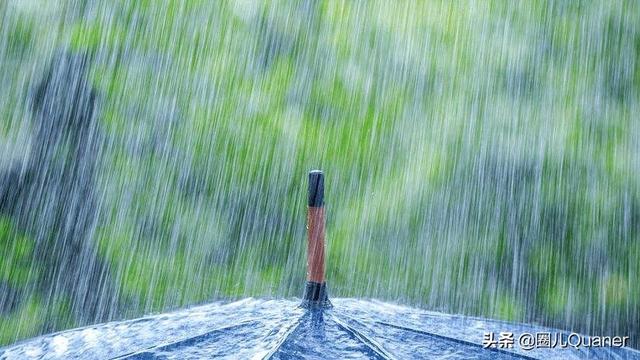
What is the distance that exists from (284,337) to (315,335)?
76 millimetres

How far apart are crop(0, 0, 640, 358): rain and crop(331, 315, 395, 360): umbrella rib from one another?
3.23 meters

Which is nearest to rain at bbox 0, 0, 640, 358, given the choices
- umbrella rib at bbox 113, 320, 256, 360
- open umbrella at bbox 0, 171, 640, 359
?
open umbrella at bbox 0, 171, 640, 359

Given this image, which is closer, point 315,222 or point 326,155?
point 315,222

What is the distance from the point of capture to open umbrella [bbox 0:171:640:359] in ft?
6.57

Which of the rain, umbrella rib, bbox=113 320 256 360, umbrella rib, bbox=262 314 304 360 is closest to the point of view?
umbrella rib, bbox=262 314 304 360

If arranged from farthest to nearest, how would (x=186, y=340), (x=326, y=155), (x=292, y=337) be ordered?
1. (x=326, y=155)
2. (x=186, y=340)
3. (x=292, y=337)

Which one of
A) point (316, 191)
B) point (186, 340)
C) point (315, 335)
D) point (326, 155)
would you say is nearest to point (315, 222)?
point (316, 191)

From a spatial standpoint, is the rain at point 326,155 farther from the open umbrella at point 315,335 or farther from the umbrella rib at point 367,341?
the umbrella rib at point 367,341

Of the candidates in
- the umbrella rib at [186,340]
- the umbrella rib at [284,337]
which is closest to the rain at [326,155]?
the umbrella rib at [186,340]

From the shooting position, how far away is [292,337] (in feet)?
6.53

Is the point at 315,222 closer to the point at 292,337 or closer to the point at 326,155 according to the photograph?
the point at 292,337

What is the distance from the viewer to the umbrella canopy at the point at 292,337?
6.54 ft

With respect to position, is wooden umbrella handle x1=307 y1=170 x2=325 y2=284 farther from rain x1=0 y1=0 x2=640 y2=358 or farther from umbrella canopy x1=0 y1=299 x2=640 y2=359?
rain x1=0 y1=0 x2=640 y2=358

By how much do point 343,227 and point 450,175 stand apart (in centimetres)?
88
